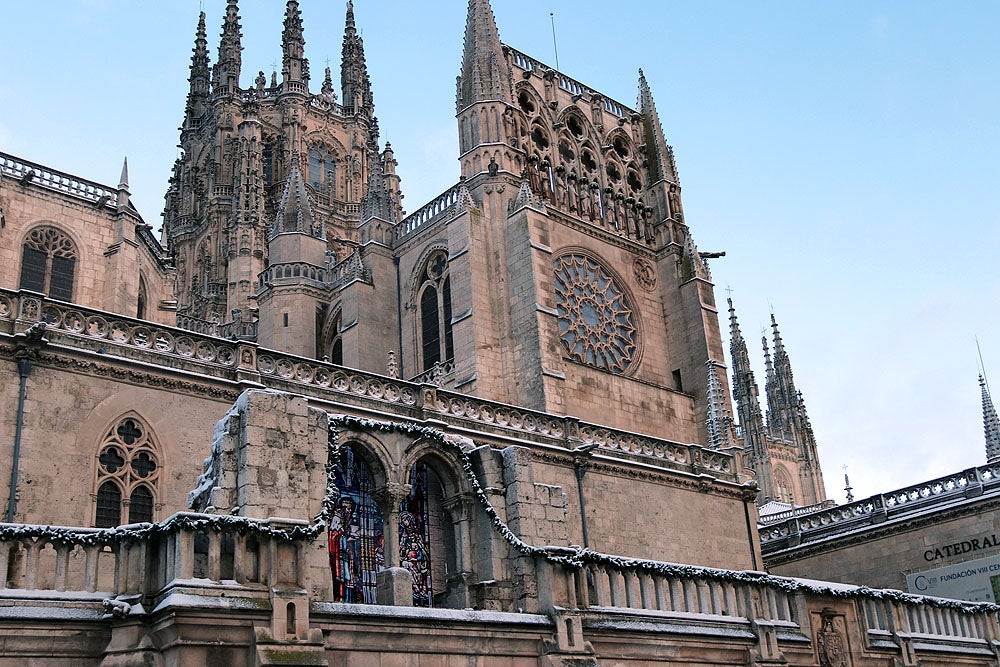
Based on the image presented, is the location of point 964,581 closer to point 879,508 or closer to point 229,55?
point 879,508

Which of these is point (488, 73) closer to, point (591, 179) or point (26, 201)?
point (591, 179)

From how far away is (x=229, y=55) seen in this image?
63375mm

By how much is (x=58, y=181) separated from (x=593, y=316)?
16.3 meters

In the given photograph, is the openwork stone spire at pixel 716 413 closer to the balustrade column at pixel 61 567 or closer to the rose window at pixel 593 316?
the rose window at pixel 593 316

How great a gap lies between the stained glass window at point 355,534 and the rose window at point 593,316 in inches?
706

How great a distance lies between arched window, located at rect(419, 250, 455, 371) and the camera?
3212cm

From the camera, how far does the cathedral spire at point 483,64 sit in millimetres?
32750

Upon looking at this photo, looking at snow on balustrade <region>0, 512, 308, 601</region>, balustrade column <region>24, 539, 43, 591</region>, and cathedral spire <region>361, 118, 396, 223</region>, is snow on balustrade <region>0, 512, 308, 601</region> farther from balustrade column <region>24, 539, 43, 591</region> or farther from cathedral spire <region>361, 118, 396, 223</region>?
cathedral spire <region>361, 118, 396, 223</region>

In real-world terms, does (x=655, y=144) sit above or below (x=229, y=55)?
below

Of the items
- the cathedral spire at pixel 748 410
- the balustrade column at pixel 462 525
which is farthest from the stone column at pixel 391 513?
the cathedral spire at pixel 748 410

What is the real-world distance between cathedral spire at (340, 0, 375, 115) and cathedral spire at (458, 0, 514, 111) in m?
32.1

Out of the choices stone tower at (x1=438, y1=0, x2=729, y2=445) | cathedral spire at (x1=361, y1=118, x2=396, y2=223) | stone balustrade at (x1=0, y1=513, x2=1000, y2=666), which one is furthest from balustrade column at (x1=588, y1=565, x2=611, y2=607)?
cathedral spire at (x1=361, y1=118, x2=396, y2=223)

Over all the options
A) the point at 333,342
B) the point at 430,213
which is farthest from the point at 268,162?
the point at 430,213

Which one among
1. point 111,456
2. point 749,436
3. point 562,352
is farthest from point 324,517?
point 749,436
